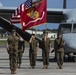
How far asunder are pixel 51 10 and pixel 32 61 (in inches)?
404

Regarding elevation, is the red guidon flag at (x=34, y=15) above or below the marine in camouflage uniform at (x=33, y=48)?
above

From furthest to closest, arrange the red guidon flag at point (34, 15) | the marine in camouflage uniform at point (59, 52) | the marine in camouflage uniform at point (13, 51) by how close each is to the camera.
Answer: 1. the marine in camouflage uniform at point (59, 52)
2. the red guidon flag at point (34, 15)
3. the marine in camouflage uniform at point (13, 51)

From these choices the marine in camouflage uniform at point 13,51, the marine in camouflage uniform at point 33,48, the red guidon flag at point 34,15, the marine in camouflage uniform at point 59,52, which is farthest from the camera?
the marine in camouflage uniform at point 59,52

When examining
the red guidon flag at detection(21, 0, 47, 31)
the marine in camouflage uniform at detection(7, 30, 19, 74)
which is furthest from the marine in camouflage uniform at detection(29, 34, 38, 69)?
the marine in camouflage uniform at detection(7, 30, 19, 74)

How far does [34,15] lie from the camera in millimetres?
16969

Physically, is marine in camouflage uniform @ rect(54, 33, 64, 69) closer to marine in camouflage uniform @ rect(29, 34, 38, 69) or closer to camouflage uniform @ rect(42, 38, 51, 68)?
camouflage uniform @ rect(42, 38, 51, 68)

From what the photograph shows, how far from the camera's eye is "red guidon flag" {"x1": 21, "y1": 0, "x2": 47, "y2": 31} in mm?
16938

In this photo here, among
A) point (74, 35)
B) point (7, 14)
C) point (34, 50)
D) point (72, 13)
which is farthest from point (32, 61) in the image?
point (7, 14)

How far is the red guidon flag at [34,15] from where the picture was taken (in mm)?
16938

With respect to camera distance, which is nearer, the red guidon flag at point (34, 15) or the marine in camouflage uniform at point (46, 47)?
the red guidon flag at point (34, 15)

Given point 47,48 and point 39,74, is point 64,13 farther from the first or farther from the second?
point 39,74

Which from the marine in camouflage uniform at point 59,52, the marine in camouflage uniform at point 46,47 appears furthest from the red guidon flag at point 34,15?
the marine in camouflage uniform at point 59,52

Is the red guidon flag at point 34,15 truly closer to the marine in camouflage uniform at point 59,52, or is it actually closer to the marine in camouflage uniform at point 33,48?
the marine in camouflage uniform at point 33,48

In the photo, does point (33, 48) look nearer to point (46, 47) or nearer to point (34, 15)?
point (46, 47)
